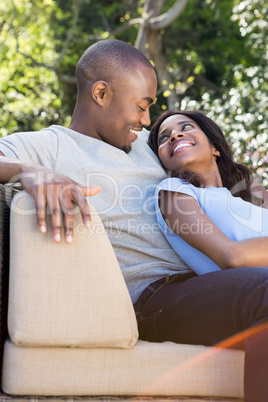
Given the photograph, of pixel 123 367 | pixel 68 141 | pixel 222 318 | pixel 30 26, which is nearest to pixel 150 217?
pixel 68 141

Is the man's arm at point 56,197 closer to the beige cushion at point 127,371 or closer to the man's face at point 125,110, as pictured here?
the beige cushion at point 127,371

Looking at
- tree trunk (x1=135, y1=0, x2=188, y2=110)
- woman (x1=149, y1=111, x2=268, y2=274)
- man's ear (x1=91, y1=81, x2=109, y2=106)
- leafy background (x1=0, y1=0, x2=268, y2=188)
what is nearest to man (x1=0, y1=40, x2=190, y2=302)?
man's ear (x1=91, y1=81, x2=109, y2=106)

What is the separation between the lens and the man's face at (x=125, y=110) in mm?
2830

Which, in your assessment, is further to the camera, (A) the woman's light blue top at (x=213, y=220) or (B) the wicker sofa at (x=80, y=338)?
(A) the woman's light blue top at (x=213, y=220)

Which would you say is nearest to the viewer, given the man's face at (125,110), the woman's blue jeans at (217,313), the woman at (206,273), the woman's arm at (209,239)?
the woman's blue jeans at (217,313)

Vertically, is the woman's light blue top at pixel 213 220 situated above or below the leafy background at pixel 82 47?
above

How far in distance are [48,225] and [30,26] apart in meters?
15.4

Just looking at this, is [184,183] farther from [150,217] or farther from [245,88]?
[245,88]

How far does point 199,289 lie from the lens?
2.18 meters

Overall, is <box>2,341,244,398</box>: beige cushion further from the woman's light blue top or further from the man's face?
the man's face

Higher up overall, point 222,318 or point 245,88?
point 222,318

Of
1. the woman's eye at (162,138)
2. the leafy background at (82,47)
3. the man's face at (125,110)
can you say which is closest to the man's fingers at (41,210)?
the man's face at (125,110)

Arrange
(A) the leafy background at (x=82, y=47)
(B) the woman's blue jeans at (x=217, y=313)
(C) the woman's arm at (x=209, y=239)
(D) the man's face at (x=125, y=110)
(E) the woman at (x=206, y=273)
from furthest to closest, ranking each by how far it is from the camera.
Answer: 1. (A) the leafy background at (x=82, y=47)
2. (D) the man's face at (x=125, y=110)
3. (C) the woman's arm at (x=209, y=239)
4. (E) the woman at (x=206, y=273)
5. (B) the woman's blue jeans at (x=217, y=313)

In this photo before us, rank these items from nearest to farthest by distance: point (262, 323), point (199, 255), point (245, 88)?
point (262, 323) → point (199, 255) → point (245, 88)
